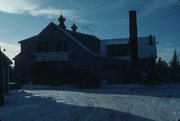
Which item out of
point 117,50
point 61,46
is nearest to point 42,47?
point 61,46

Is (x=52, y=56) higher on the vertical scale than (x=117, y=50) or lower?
lower

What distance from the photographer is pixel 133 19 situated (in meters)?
37.1

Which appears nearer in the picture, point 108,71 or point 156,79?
point 156,79

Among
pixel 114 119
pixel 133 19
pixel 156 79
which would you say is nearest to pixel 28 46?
pixel 133 19

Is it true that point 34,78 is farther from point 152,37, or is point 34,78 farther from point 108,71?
point 152,37

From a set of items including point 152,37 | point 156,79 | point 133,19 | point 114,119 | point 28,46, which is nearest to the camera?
point 114,119

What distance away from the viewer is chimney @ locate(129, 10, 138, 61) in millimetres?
36469

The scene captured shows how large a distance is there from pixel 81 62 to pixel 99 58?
249 centimetres

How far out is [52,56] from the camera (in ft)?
127

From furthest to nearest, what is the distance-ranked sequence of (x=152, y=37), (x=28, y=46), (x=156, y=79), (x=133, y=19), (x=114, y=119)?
(x=152, y=37) < (x=28, y=46) < (x=133, y=19) < (x=156, y=79) < (x=114, y=119)

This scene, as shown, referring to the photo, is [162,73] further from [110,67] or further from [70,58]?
[70,58]

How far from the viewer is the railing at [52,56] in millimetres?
38062

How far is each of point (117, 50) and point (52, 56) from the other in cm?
978

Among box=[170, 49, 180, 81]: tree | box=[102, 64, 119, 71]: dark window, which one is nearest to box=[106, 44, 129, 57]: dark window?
box=[102, 64, 119, 71]: dark window
